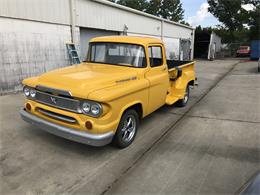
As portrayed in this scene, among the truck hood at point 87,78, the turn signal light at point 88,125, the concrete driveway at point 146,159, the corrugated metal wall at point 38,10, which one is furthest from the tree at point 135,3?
the turn signal light at point 88,125

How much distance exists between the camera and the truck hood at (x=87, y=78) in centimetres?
371

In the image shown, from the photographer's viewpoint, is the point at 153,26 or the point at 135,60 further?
the point at 153,26

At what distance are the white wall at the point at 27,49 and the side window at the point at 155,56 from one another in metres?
5.59

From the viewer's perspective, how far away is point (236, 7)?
1550 inches

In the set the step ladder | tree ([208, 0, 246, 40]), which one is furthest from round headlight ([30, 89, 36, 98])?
tree ([208, 0, 246, 40])

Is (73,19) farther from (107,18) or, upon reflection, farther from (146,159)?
(146,159)

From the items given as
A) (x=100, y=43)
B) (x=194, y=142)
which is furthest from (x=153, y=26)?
(x=194, y=142)

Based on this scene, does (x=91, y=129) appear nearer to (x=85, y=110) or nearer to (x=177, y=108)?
(x=85, y=110)

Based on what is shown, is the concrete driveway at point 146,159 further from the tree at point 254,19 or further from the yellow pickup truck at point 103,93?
the tree at point 254,19

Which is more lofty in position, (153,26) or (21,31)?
(153,26)

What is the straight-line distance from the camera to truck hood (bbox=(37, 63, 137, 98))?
3.71m

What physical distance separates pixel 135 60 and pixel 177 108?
2.82 meters

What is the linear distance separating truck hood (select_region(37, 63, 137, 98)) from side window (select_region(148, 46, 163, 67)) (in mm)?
647

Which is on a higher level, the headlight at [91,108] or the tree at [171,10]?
the tree at [171,10]
